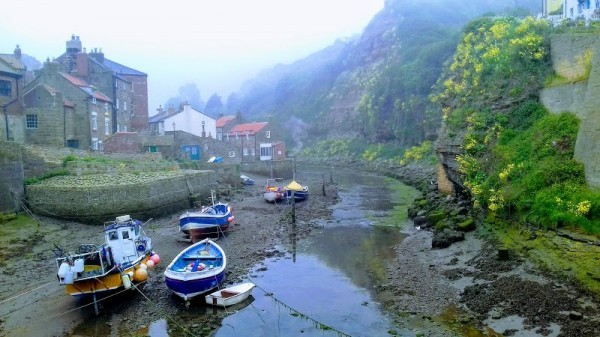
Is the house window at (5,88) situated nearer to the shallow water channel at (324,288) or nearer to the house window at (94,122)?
the house window at (94,122)

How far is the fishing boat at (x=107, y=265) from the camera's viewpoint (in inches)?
661

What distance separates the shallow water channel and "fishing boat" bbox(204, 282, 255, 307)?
0.34m

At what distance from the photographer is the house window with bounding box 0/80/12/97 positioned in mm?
34188

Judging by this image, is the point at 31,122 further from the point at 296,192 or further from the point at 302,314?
the point at 302,314

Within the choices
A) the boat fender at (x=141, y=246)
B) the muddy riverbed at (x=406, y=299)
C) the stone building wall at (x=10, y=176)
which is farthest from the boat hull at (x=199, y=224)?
the stone building wall at (x=10, y=176)

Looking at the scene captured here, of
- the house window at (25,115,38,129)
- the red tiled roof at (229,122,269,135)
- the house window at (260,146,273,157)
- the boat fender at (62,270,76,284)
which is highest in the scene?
the red tiled roof at (229,122,269,135)

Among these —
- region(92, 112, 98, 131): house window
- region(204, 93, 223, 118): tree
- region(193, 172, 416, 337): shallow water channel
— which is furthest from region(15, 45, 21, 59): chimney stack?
region(204, 93, 223, 118): tree

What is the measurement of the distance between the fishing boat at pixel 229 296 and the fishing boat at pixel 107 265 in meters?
3.18

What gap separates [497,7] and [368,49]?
4405 centimetres

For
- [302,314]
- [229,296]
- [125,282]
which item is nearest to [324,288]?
[302,314]

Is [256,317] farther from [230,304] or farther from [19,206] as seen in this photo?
[19,206]

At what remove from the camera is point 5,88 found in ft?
113

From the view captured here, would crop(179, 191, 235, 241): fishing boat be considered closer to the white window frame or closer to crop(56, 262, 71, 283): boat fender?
crop(56, 262, 71, 283): boat fender

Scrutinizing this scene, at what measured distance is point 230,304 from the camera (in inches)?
682
